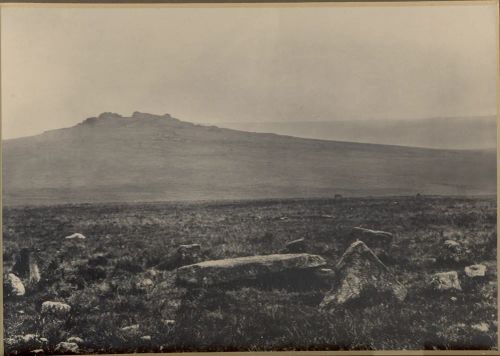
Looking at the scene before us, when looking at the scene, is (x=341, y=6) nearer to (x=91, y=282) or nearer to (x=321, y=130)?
(x=321, y=130)

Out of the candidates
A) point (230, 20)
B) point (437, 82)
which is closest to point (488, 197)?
point (437, 82)

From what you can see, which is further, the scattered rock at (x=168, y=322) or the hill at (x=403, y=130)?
the hill at (x=403, y=130)

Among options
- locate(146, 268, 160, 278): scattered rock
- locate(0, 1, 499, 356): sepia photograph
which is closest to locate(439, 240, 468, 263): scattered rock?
locate(0, 1, 499, 356): sepia photograph

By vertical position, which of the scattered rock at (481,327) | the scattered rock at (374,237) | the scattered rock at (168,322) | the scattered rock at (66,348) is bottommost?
the scattered rock at (66,348)

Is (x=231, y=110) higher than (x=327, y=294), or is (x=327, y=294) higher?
(x=231, y=110)

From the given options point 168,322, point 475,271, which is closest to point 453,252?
point 475,271

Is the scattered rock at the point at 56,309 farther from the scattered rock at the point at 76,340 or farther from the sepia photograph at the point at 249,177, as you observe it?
the scattered rock at the point at 76,340

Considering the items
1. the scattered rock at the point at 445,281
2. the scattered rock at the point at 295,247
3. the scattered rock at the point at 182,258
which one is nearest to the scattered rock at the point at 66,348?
the scattered rock at the point at 182,258
